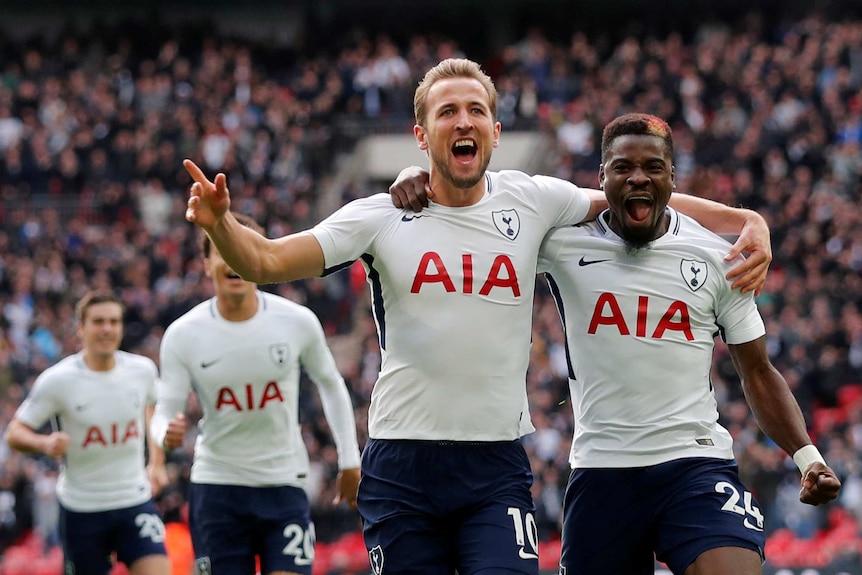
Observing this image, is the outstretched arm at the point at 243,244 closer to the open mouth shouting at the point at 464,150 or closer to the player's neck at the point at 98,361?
→ the open mouth shouting at the point at 464,150

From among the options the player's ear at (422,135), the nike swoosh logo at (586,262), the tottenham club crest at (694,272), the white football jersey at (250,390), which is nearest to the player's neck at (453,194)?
the player's ear at (422,135)

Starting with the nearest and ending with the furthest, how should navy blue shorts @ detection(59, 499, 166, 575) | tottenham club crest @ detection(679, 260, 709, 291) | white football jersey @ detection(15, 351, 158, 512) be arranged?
tottenham club crest @ detection(679, 260, 709, 291), navy blue shorts @ detection(59, 499, 166, 575), white football jersey @ detection(15, 351, 158, 512)

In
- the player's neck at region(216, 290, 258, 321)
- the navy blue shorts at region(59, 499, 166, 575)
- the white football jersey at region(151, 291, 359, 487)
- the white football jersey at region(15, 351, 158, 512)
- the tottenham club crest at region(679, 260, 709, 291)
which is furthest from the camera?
the white football jersey at region(15, 351, 158, 512)

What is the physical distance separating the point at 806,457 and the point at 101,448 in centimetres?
581

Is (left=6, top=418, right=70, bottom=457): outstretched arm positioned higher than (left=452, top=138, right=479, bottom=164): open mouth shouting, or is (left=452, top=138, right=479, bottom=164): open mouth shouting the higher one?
(left=452, top=138, right=479, bottom=164): open mouth shouting

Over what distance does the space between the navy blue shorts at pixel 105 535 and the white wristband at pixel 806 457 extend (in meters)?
5.26

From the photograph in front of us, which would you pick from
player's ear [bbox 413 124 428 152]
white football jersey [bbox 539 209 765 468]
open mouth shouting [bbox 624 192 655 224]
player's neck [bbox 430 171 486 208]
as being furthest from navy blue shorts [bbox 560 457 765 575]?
player's ear [bbox 413 124 428 152]

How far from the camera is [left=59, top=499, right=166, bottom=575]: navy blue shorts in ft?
32.9

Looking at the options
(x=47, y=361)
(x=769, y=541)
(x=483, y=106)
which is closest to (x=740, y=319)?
(x=483, y=106)

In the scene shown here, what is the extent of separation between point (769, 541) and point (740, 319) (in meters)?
9.00

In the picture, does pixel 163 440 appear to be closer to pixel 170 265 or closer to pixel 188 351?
pixel 188 351

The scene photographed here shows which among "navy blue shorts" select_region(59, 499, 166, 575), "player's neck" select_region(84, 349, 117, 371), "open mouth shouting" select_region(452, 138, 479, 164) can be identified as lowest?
"navy blue shorts" select_region(59, 499, 166, 575)

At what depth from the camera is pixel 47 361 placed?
21.0m

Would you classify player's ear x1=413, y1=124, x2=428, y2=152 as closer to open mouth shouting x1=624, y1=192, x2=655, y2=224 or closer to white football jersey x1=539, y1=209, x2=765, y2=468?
white football jersey x1=539, y1=209, x2=765, y2=468
